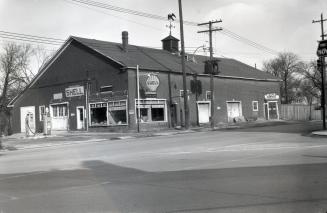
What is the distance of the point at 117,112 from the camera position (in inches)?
1617

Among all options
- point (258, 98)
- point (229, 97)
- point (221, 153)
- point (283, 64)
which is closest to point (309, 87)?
point (283, 64)

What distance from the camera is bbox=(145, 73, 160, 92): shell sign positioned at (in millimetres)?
41094

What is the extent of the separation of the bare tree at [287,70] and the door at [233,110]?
1745 inches

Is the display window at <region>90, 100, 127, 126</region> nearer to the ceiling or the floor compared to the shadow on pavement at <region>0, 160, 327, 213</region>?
nearer to the ceiling

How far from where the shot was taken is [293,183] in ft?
32.0

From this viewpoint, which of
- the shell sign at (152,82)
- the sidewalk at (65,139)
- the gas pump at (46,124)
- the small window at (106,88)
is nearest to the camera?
the sidewalk at (65,139)

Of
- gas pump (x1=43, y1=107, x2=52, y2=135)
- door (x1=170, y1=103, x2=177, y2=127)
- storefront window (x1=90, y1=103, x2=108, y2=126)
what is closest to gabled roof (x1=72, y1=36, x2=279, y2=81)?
door (x1=170, y1=103, x2=177, y2=127)

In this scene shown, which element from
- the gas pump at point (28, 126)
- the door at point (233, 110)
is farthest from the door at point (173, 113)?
the gas pump at point (28, 126)

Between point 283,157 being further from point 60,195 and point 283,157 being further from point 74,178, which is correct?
point 60,195

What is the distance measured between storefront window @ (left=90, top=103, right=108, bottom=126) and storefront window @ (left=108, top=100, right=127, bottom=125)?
64cm

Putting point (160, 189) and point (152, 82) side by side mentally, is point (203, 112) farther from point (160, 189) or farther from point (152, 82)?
point (160, 189)

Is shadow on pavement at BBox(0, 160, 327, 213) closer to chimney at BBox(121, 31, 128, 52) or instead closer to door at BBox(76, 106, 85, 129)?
door at BBox(76, 106, 85, 129)

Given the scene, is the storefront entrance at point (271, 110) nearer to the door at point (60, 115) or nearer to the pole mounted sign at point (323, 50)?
the door at point (60, 115)

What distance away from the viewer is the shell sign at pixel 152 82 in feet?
135
